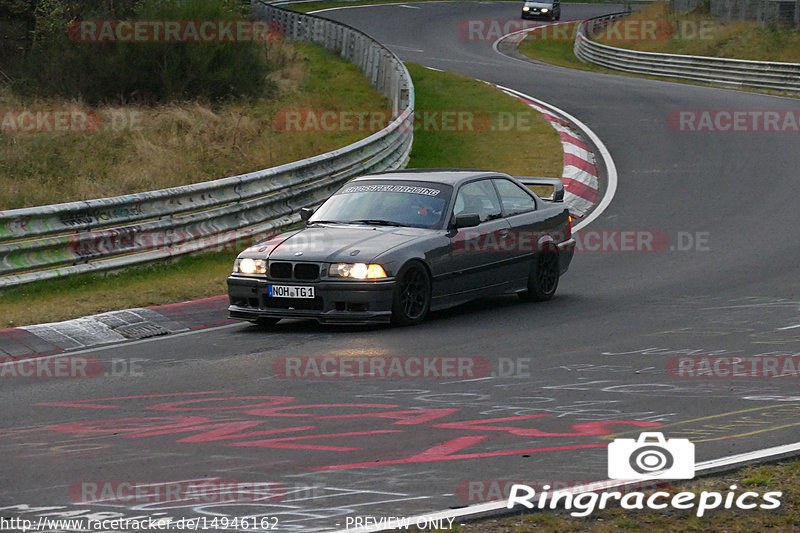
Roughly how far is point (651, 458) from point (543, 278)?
682cm

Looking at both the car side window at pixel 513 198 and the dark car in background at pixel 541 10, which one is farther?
the dark car in background at pixel 541 10

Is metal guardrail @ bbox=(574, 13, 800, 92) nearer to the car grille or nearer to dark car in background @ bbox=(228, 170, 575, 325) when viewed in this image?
dark car in background @ bbox=(228, 170, 575, 325)

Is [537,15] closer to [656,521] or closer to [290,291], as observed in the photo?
[290,291]

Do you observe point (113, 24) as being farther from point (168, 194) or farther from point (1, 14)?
point (168, 194)

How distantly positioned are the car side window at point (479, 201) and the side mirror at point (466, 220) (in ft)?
0.98

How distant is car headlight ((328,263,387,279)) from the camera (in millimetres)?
10797

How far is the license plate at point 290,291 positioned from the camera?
10.9 m

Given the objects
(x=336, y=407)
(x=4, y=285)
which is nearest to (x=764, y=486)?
(x=336, y=407)

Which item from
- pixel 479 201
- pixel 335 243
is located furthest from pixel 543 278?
Answer: pixel 335 243

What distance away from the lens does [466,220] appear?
1167cm

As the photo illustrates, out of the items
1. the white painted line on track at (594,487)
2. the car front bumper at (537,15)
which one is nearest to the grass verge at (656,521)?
the white painted line on track at (594,487)

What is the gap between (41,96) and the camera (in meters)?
27.2

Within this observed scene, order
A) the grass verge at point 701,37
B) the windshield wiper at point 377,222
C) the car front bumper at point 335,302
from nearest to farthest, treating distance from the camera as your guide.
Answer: the car front bumper at point 335,302 → the windshield wiper at point 377,222 → the grass verge at point 701,37

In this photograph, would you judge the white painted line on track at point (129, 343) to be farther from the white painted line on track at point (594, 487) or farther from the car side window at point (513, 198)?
the white painted line on track at point (594, 487)
